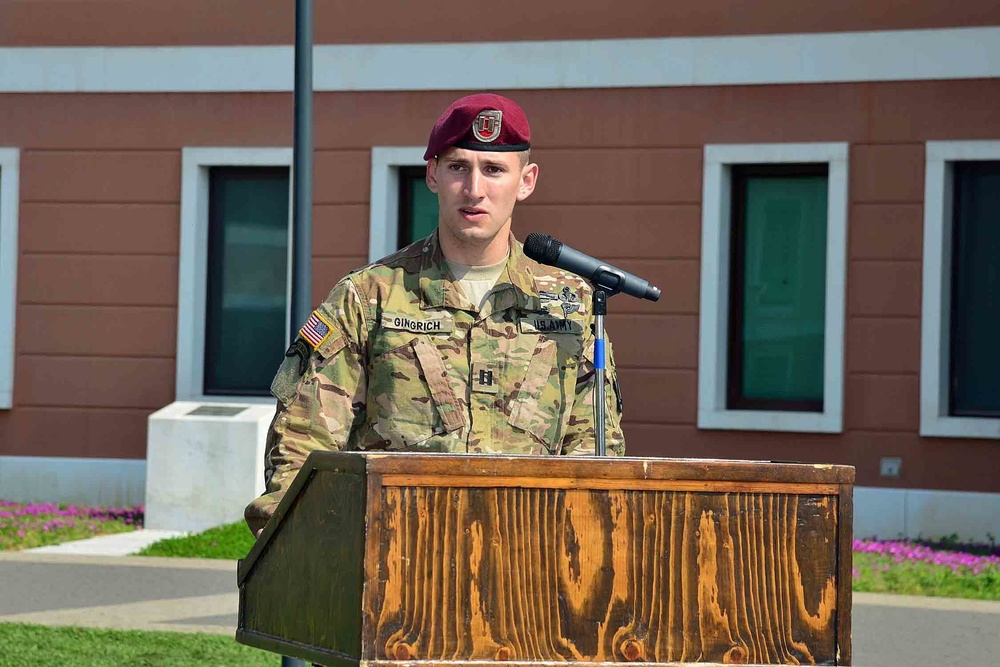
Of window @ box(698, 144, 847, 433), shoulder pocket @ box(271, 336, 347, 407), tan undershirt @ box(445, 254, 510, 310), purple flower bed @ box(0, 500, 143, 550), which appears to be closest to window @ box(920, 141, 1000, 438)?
window @ box(698, 144, 847, 433)

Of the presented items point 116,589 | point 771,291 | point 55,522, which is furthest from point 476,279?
point 55,522

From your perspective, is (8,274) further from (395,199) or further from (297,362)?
(297,362)

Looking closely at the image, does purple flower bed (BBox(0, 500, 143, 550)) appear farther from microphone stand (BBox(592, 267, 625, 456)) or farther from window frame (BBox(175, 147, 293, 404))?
microphone stand (BBox(592, 267, 625, 456))

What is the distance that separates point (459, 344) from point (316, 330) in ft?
1.00

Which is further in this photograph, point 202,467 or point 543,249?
point 202,467

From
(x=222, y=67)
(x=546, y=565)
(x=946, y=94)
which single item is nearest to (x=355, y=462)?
(x=546, y=565)

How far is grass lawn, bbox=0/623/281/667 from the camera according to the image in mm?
7059

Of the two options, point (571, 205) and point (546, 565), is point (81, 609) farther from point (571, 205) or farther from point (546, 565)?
point (546, 565)

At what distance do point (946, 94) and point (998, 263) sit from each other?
1.24 m

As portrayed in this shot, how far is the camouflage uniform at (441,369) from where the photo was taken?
3326mm

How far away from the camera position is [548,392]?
346cm

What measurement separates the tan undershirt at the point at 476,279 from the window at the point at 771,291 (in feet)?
29.3

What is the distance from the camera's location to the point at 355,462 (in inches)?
99.0

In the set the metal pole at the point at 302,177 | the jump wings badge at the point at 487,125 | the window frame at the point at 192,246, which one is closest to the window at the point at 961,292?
the window frame at the point at 192,246
